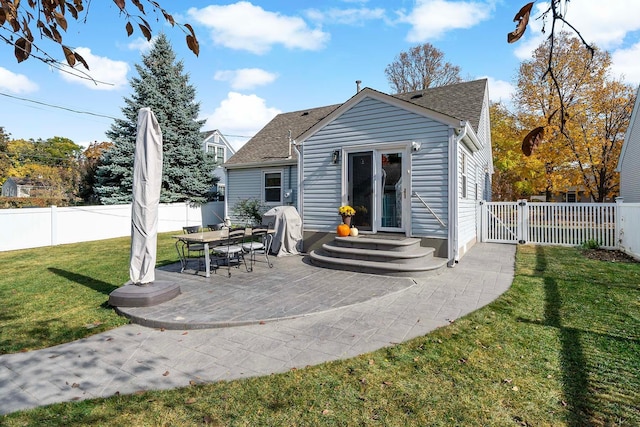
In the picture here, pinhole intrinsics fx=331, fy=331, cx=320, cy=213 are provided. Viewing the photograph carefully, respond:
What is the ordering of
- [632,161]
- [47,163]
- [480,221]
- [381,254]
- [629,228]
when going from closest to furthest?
1. [381,254]
2. [629,228]
3. [480,221]
4. [632,161]
5. [47,163]

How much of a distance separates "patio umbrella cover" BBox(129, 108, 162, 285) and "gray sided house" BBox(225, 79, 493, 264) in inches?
199

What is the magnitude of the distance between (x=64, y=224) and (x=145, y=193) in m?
10.4

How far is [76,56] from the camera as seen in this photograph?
73.2 inches

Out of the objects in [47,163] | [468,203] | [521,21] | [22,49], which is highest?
[47,163]

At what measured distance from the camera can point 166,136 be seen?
722 inches

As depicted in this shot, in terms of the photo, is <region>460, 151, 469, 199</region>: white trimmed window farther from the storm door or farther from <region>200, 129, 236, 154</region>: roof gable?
<region>200, 129, 236, 154</region>: roof gable

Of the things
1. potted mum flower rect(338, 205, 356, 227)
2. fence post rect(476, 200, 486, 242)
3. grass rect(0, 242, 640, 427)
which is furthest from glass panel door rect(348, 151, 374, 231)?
fence post rect(476, 200, 486, 242)

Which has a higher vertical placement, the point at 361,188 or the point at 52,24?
the point at 52,24

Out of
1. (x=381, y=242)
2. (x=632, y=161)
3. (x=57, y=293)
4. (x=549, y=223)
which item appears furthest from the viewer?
(x=632, y=161)

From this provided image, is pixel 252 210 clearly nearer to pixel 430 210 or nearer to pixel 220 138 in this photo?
pixel 430 210

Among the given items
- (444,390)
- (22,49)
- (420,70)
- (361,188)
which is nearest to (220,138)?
(420,70)

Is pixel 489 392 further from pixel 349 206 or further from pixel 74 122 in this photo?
pixel 74 122

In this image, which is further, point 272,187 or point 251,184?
point 251,184

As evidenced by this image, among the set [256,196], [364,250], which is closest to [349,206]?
[364,250]
